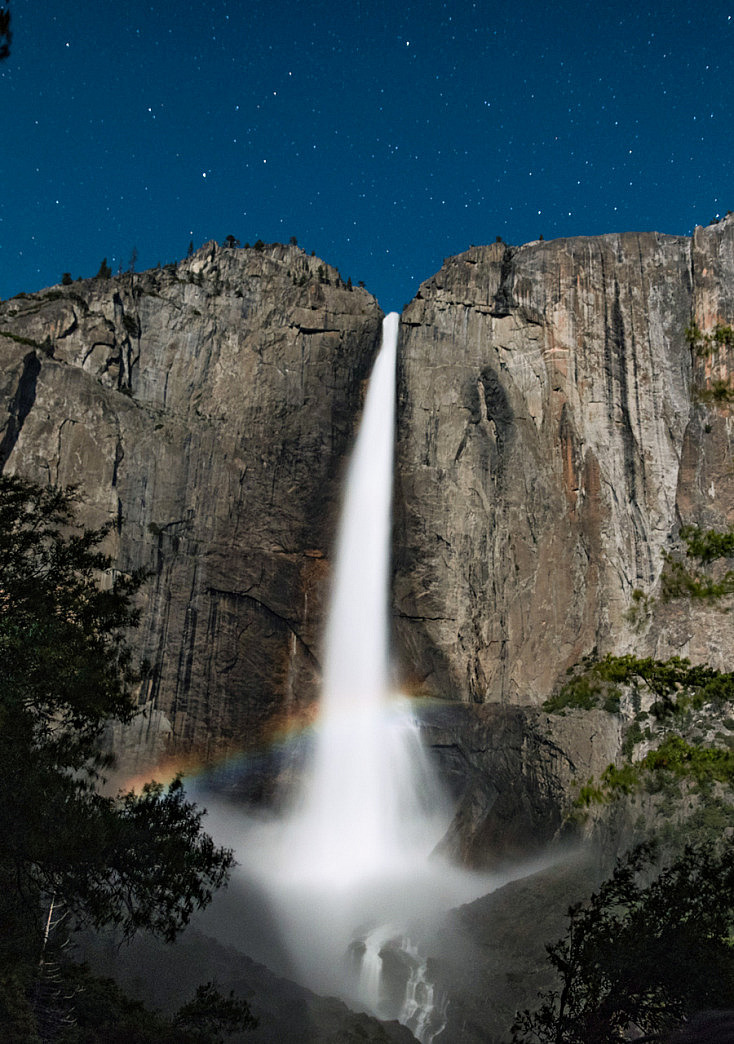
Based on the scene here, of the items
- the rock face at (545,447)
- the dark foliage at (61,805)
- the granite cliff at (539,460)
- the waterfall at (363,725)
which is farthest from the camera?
the rock face at (545,447)

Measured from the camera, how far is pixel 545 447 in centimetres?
4800

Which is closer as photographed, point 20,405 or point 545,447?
point 20,405

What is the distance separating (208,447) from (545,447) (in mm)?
19765

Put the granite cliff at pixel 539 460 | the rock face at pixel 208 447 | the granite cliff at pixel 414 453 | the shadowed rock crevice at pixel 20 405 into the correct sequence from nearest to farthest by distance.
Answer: the granite cliff at pixel 539 460 → the shadowed rock crevice at pixel 20 405 → the granite cliff at pixel 414 453 → the rock face at pixel 208 447

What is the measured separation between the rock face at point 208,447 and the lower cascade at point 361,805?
153cm

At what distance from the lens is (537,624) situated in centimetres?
4519

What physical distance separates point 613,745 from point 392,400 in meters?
24.5

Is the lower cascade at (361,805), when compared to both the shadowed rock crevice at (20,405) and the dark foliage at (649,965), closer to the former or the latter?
the shadowed rock crevice at (20,405)

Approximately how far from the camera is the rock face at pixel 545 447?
44938 mm

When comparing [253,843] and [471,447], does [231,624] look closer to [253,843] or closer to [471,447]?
[253,843]

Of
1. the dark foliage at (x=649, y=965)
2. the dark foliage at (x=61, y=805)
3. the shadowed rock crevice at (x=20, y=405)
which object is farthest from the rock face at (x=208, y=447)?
the dark foliage at (x=649, y=965)

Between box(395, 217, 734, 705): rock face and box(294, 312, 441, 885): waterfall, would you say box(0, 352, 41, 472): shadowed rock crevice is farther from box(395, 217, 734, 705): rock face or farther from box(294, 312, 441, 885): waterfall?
box(395, 217, 734, 705): rock face

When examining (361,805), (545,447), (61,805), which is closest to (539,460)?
(545,447)

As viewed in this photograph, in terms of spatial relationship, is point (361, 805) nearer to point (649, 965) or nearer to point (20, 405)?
point (20, 405)
